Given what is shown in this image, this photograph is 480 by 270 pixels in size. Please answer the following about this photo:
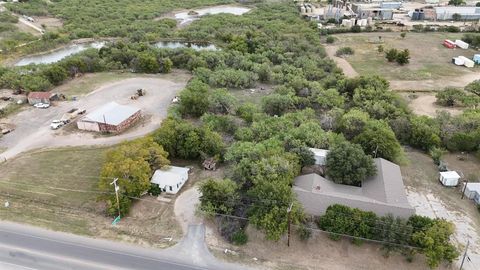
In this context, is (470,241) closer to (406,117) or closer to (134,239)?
(406,117)

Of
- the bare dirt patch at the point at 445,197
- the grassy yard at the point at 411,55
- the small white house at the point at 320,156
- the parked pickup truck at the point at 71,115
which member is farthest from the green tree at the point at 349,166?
the grassy yard at the point at 411,55

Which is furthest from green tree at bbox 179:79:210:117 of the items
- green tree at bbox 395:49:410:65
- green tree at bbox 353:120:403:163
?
green tree at bbox 395:49:410:65

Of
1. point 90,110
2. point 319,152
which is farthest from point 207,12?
point 319,152

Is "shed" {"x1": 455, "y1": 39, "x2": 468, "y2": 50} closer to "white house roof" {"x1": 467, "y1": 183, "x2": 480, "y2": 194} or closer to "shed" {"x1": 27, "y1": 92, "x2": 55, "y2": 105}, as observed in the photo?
"white house roof" {"x1": 467, "y1": 183, "x2": 480, "y2": 194}

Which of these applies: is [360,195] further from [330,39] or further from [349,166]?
[330,39]

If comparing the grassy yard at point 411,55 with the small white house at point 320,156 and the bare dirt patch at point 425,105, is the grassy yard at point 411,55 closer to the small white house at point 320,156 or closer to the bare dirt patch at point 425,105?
the bare dirt patch at point 425,105

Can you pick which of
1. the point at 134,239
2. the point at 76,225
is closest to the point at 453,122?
the point at 134,239
